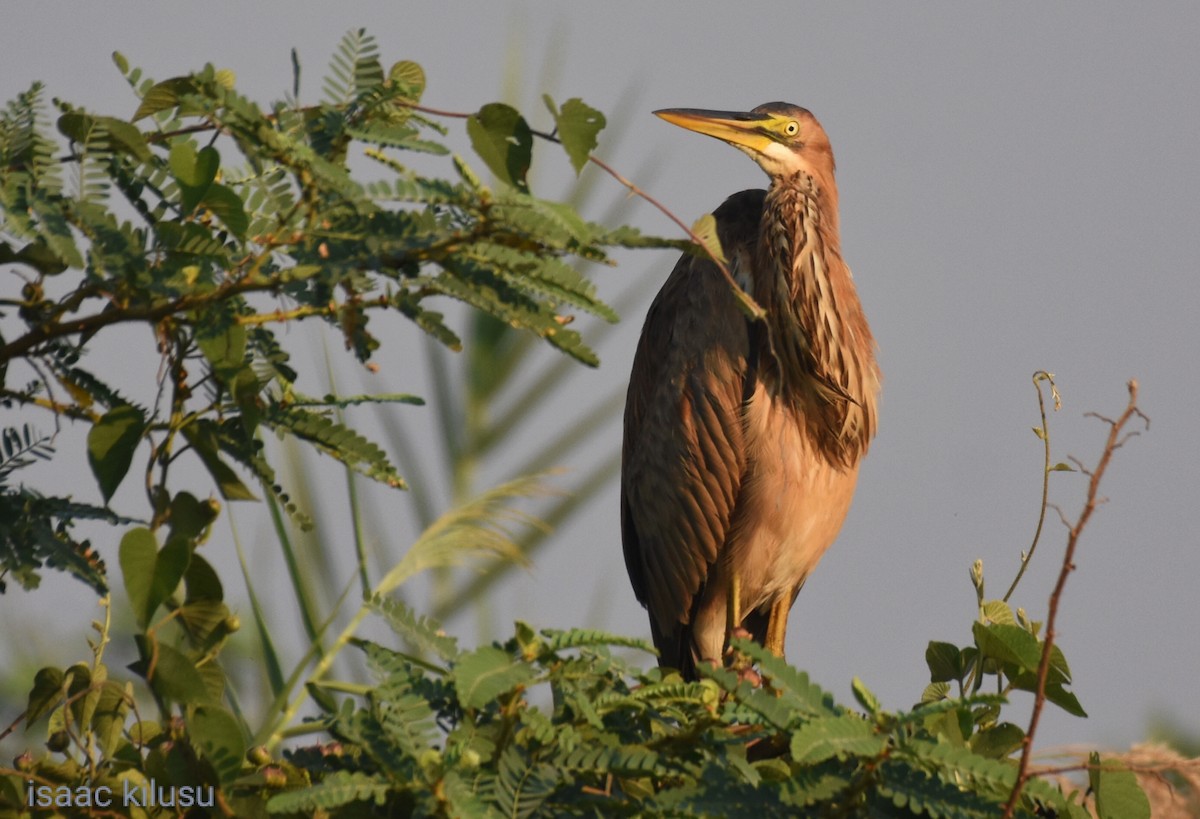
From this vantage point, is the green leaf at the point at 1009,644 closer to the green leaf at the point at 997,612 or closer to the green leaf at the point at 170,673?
the green leaf at the point at 997,612

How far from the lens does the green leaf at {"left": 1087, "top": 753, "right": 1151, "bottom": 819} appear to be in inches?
85.7

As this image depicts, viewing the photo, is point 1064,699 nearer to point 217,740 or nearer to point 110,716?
point 217,740

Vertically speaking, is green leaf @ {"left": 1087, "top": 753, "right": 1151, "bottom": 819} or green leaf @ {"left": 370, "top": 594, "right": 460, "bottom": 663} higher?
green leaf @ {"left": 370, "top": 594, "right": 460, "bottom": 663}

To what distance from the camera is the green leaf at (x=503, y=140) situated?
5.63 feet

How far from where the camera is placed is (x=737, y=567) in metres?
4.48

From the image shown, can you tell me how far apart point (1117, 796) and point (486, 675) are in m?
1.11

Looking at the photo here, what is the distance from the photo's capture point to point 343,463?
2041mm

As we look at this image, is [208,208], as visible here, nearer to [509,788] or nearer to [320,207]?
[320,207]

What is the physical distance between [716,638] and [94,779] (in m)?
2.89


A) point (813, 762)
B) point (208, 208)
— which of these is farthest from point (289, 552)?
point (813, 762)

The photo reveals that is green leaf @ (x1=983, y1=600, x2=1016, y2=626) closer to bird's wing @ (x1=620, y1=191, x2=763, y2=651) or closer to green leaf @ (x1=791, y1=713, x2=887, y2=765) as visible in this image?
green leaf @ (x1=791, y1=713, x2=887, y2=765)

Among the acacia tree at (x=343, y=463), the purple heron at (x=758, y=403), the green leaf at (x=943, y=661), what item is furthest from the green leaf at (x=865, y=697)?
the purple heron at (x=758, y=403)

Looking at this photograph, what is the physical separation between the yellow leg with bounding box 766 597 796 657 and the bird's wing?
0.30 meters

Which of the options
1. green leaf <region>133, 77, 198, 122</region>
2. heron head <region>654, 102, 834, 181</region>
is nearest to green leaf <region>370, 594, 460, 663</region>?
green leaf <region>133, 77, 198, 122</region>
